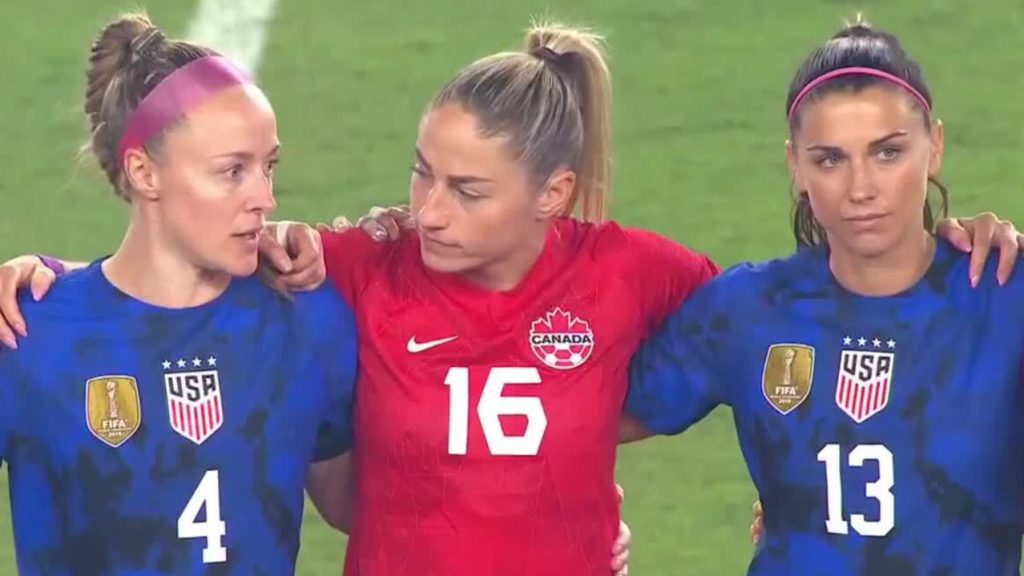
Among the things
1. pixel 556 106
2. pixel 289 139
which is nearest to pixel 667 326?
pixel 556 106

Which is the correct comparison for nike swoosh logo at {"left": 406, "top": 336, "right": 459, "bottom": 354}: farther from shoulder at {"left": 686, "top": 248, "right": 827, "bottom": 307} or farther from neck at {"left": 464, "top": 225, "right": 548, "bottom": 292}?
shoulder at {"left": 686, "top": 248, "right": 827, "bottom": 307}

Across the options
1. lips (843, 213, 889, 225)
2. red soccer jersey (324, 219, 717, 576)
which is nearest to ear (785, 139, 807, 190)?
lips (843, 213, 889, 225)

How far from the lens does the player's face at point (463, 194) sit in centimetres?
385

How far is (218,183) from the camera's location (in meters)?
3.76

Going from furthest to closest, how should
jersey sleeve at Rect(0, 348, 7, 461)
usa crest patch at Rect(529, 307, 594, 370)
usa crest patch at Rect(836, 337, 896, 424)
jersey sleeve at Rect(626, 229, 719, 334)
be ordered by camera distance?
1. jersey sleeve at Rect(626, 229, 719, 334)
2. usa crest patch at Rect(529, 307, 594, 370)
3. usa crest patch at Rect(836, 337, 896, 424)
4. jersey sleeve at Rect(0, 348, 7, 461)

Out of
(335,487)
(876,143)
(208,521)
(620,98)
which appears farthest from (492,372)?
(620,98)

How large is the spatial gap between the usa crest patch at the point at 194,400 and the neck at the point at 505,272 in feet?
1.62

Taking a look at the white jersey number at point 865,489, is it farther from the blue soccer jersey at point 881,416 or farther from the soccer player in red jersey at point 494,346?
the soccer player in red jersey at point 494,346

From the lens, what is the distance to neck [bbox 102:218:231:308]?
382cm

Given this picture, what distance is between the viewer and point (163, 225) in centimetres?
382

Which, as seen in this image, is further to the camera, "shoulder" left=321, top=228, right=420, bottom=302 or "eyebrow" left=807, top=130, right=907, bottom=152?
"shoulder" left=321, top=228, right=420, bottom=302

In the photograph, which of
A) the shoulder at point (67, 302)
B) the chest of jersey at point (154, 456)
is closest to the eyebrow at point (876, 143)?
the chest of jersey at point (154, 456)

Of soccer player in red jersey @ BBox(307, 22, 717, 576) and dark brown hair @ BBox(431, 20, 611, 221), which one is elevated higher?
dark brown hair @ BBox(431, 20, 611, 221)

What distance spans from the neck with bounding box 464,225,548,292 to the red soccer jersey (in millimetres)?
16
